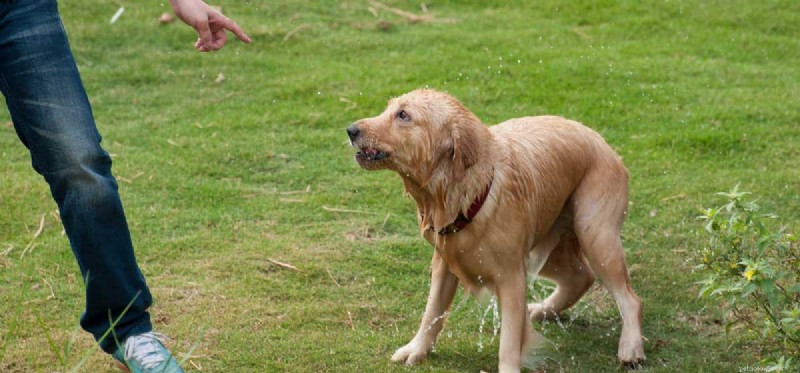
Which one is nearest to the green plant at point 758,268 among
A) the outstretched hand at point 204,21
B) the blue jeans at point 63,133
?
the outstretched hand at point 204,21

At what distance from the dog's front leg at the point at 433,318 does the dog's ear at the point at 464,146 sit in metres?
0.66

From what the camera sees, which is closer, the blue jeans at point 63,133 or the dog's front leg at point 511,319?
the blue jeans at point 63,133

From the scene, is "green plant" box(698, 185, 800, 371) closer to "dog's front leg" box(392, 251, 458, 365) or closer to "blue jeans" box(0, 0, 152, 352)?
"dog's front leg" box(392, 251, 458, 365)

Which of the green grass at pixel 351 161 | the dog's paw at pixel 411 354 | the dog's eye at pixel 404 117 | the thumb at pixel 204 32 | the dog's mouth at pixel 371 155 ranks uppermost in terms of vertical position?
the thumb at pixel 204 32

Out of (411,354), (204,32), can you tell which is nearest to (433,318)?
(411,354)

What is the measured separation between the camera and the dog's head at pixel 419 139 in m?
5.03

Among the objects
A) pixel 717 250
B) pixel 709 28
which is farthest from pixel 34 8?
pixel 709 28

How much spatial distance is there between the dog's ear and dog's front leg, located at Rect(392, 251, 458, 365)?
0.66 meters

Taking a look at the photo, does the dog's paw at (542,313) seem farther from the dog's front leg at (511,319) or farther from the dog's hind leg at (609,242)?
the dog's front leg at (511,319)

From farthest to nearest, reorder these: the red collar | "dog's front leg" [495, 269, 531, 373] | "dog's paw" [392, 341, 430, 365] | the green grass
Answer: the green grass < "dog's paw" [392, 341, 430, 365] < "dog's front leg" [495, 269, 531, 373] < the red collar

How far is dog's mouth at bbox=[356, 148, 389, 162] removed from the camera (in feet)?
16.5

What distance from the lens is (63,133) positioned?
4414mm

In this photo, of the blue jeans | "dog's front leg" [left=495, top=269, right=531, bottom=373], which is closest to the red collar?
"dog's front leg" [left=495, top=269, right=531, bottom=373]

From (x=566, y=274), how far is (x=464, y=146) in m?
1.43
